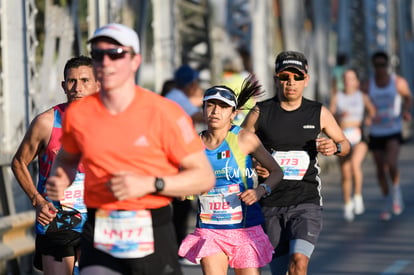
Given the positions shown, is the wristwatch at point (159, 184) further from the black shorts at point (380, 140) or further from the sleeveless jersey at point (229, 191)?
the black shorts at point (380, 140)

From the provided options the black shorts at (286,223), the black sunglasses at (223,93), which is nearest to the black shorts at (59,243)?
the black sunglasses at (223,93)

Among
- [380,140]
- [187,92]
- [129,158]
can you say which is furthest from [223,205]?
Answer: [380,140]

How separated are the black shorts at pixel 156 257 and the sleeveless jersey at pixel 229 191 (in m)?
1.92

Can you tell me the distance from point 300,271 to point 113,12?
5.15 meters

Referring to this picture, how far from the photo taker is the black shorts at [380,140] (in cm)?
1612

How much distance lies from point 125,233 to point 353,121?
10799mm

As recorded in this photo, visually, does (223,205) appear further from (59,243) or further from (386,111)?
(386,111)

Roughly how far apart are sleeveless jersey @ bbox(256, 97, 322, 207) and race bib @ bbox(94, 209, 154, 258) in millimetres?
2980

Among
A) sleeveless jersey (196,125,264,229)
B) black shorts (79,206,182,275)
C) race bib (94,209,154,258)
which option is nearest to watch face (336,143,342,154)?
sleeveless jersey (196,125,264,229)

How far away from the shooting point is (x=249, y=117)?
27.4 feet

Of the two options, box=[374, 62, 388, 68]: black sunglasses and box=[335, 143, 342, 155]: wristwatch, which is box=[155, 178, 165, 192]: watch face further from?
box=[374, 62, 388, 68]: black sunglasses

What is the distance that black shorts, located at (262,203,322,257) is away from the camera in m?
8.14

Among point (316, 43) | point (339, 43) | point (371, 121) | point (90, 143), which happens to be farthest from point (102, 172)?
point (339, 43)

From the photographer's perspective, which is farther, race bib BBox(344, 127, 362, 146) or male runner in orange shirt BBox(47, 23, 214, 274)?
race bib BBox(344, 127, 362, 146)
